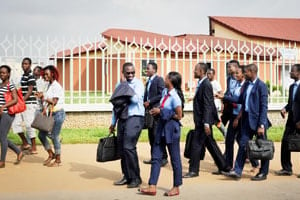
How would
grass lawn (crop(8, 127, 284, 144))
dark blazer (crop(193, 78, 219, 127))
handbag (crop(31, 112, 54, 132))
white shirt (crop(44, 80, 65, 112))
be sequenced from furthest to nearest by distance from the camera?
grass lawn (crop(8, 127, 284, 144)) < white shirt (crop(44, 80, 65, 112)) < handbag (crop(31, 112, 54, 132)) < dark blazer (crop(193, 78, 219, 127))

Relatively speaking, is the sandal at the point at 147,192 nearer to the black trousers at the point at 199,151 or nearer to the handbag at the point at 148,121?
the black trousers at the point at 199,151

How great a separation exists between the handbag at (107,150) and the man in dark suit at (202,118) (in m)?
1.19

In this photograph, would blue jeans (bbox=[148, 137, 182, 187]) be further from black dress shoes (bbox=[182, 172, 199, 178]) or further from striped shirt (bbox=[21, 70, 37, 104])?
striped shirt (bbox=[21, 70, 37, 104])

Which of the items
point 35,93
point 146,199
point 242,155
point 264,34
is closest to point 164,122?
point 146,199

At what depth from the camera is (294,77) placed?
323 inches

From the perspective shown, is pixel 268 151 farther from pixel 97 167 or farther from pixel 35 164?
pixel 35 164

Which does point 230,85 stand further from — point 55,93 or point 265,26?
point 265,26

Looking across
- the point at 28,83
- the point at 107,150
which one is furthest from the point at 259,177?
the point at 28,83

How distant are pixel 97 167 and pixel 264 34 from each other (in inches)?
1055

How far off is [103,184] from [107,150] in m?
0.47

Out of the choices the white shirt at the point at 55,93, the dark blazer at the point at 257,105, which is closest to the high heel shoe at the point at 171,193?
the dark blazer at the point at 257,105

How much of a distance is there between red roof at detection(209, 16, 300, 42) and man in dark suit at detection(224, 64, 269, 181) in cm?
2574

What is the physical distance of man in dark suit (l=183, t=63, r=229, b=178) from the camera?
7742mm

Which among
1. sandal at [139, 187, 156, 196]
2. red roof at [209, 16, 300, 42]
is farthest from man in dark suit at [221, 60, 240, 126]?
red roof at [209, 16, 300, 42]
